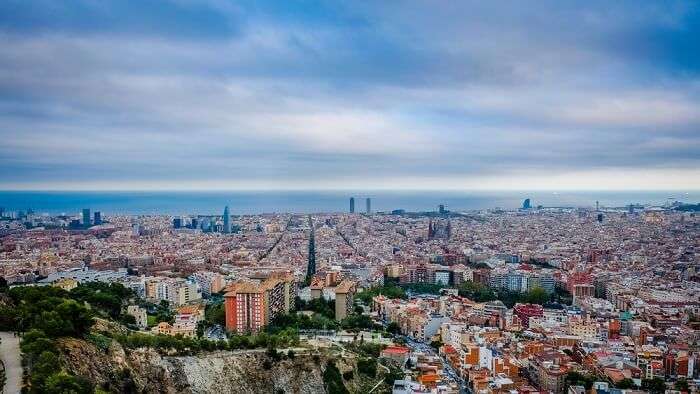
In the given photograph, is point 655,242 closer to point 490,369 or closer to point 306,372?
point 490,369

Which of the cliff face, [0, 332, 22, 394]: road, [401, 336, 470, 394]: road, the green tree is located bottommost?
[401, 336, 470, 394]: road

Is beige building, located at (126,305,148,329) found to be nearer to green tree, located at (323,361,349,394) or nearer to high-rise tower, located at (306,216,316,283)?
green tree, located at (323,361,349,394)

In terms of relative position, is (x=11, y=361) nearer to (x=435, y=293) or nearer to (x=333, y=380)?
(x=333, y=380)

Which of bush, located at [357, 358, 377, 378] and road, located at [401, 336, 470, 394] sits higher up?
bush, located at [357, 358, 377, 378]

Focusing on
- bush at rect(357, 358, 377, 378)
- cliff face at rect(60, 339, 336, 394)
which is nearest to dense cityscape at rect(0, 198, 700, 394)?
bush at rect(357, 358, 377, 378)

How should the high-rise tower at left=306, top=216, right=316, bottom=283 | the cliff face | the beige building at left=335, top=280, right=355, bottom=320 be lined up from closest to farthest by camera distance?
the cliff face < the beige building at left=335, top=280, right=355, bottom=320 < the high-rise tower at left=306, top=216, right=316, bottom=283

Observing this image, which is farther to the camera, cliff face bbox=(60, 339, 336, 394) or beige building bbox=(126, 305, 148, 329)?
beige building bbox=(126, 305, 148, 329)

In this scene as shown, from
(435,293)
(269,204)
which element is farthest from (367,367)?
(269,204)
